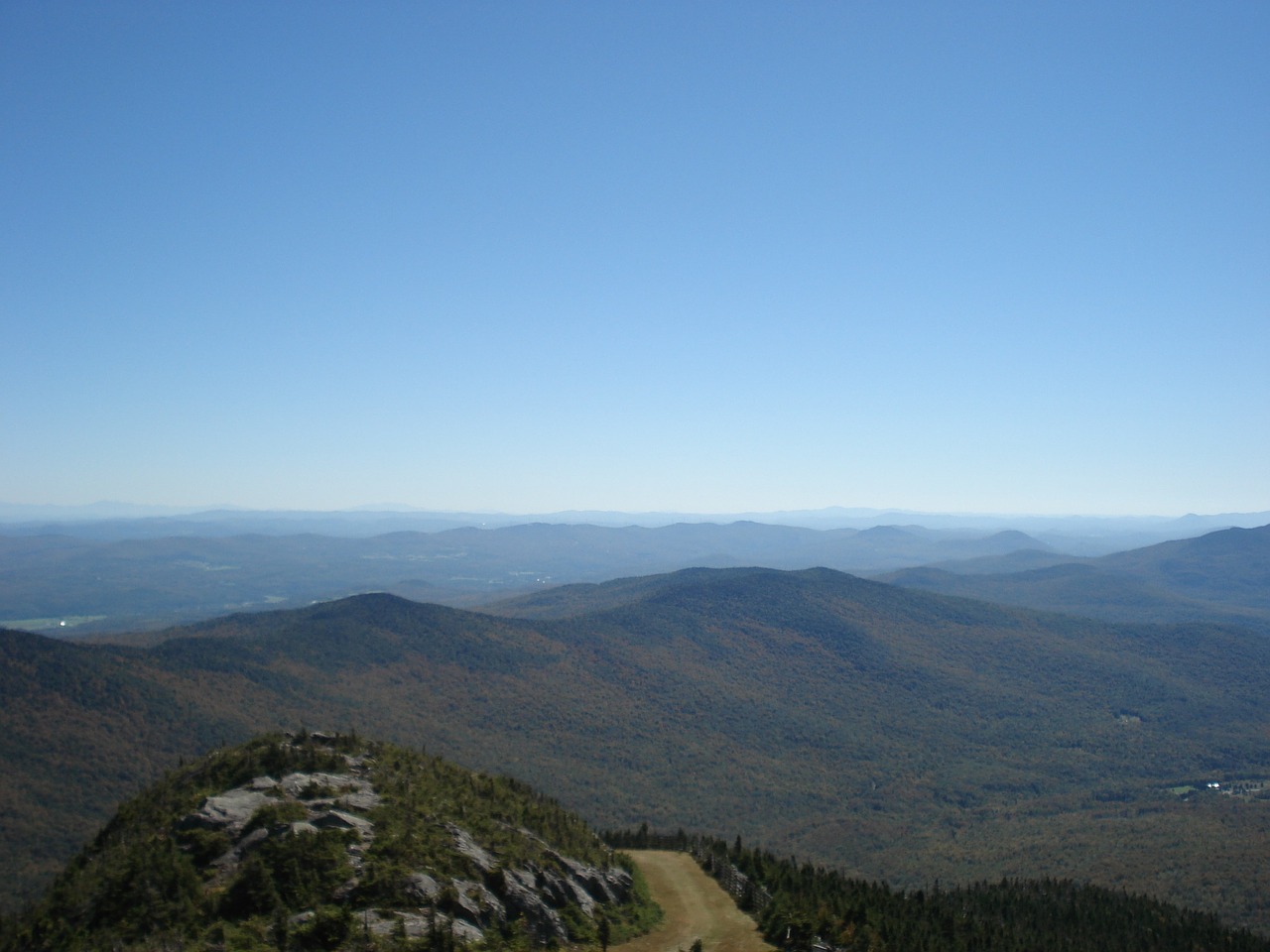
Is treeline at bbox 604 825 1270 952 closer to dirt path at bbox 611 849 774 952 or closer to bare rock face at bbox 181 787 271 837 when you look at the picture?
dirt path at bbox 611 849 774 952

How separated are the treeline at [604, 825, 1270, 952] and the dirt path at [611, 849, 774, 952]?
79cm

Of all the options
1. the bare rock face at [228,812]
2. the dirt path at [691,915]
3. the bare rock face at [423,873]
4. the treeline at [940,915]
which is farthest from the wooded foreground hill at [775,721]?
the dirt path at [691,915]

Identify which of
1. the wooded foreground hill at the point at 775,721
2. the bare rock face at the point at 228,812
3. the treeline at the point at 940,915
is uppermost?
the bare rock face at the point at 228,812

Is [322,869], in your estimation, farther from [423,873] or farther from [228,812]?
[228,812]

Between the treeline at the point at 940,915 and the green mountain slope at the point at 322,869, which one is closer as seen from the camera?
the green mountain slope at the point at 322,869

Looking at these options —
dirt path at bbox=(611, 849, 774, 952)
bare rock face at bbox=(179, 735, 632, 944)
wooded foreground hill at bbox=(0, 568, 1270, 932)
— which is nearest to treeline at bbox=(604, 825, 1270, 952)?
dirt path at bbox=(611, 849, 774, 952)

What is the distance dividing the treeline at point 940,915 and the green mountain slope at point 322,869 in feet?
18.6

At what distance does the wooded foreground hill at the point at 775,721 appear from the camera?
80188 millimetres

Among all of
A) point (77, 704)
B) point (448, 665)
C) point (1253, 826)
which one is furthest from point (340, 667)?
point (1253, 826)

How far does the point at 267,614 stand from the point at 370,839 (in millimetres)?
162017

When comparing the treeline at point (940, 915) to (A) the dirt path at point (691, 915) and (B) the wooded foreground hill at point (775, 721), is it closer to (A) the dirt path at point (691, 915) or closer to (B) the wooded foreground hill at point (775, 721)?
(A) the dirt path at point (691, 915)

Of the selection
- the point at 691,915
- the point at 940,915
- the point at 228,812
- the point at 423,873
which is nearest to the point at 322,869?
the point at 423,873

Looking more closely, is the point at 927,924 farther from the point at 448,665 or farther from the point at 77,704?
the point at 448,665

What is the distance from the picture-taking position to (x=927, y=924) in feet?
123
